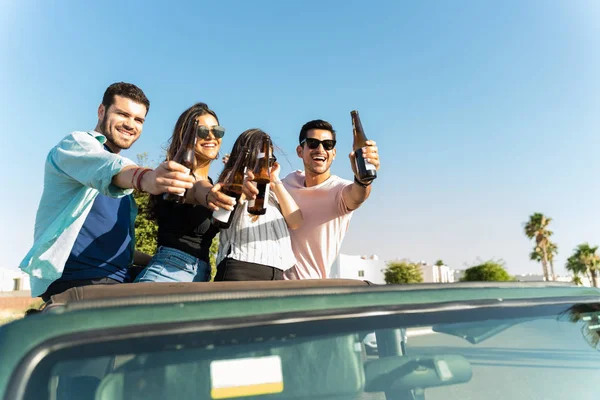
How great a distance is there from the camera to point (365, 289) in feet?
4.23

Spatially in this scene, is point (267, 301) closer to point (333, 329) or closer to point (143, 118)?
point (333, 329)

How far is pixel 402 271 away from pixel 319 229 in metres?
56.2

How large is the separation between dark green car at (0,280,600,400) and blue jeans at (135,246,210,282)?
77cm

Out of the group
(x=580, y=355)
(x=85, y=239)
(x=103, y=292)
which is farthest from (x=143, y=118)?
(x=580, y=355)

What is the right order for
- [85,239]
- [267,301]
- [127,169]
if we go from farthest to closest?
1. [85,239]
2. [127,169]
3. [267,301]

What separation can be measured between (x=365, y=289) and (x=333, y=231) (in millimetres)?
2101

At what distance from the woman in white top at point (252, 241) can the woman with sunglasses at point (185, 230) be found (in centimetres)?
13

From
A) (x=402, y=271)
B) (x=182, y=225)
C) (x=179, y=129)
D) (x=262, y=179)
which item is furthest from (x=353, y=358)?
(x=402, y=271)

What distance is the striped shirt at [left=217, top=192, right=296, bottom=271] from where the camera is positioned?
2.71m

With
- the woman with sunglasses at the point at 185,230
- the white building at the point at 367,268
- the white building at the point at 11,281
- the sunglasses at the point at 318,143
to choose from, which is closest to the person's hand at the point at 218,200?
the woman with sunglasses at the point at 185,230

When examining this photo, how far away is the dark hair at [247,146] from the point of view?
110 inches

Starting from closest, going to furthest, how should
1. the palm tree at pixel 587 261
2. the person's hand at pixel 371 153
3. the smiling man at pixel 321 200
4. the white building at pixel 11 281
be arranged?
the person's hand at pixel 371 153 → the smiling man at pixel 321 200 → the white building at pixel 11 281 → the palm tree at pixel 587 261

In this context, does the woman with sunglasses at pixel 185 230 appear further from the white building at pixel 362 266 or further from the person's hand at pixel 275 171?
the white building at pixel 362 266

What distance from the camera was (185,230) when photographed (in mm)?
2518
